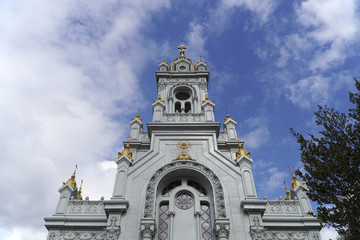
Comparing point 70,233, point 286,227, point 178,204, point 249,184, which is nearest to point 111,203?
point 70,233

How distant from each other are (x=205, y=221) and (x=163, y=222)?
8.69 feet

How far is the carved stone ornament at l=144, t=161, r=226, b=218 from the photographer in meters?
17.0

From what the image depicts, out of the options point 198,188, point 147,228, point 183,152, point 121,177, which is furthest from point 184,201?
point 121,177

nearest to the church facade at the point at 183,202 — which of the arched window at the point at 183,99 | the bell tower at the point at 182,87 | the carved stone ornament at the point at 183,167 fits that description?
the carved stone ornament at the point at 183,167

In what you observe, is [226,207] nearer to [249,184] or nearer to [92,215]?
[249,184]

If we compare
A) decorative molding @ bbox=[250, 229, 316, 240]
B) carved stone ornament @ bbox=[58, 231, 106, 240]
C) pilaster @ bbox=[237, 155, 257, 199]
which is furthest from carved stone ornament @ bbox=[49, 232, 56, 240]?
decorative molding @ bbox=[250, 229, 316, 240]

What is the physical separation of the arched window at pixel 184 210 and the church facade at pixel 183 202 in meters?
0.06

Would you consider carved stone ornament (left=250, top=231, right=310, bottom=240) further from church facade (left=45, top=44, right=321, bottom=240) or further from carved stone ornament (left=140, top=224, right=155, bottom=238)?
carved stone ornament (left=140, top=224, right=155, bottom=238)

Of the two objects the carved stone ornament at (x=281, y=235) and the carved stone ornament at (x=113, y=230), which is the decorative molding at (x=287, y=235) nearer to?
the carved stone ornament at (x=281, y=235)

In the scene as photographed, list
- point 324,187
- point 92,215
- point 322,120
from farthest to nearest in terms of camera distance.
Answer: point 92,215 → point 322,120 → point 324,187

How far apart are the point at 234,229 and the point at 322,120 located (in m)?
8.49

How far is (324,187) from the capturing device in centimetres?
1026

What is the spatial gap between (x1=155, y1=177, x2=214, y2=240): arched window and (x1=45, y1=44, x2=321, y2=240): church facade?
6 centimetres

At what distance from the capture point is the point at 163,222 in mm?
17375
